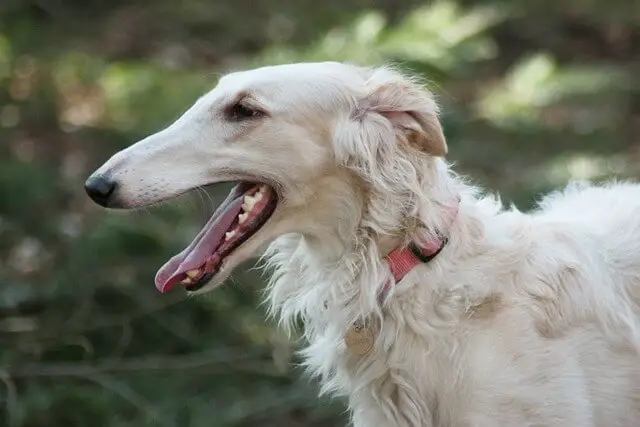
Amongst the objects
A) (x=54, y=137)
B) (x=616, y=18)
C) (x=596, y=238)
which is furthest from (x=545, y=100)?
(x=596, y=238)

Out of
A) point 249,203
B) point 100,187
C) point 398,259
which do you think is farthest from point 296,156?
point 100,187

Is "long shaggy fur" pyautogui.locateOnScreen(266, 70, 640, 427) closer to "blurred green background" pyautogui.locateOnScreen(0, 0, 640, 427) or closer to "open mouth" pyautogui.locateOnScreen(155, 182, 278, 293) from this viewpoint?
"open mouth" pyautogui.locateOnScreen(155, 182, 278, 293)

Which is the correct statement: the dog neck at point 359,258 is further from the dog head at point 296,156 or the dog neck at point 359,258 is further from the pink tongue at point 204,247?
the pink tongue at point 204,247

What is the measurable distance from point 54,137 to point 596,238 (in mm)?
4993

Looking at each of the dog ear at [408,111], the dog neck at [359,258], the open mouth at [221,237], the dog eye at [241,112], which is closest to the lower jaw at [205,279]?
the open mouth at [221,237]

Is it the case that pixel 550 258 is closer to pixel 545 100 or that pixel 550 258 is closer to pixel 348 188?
pixel 348 188

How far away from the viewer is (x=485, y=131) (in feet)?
25.2

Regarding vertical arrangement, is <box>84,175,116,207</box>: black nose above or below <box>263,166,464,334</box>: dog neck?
above

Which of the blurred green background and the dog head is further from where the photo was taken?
the blurred green background

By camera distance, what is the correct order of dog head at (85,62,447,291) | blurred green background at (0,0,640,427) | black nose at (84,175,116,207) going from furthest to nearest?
blurred green background at (0,0,640,427), dog head at (85,62,447,291), black nose at (84,175,116,207)

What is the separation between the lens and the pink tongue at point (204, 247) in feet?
10.6

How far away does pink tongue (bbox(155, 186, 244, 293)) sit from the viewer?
322cm

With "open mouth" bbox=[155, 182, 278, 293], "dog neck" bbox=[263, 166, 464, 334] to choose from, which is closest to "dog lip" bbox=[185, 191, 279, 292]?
"open mouth" bbox=[155, 182, 278, 293]

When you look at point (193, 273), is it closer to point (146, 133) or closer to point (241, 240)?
point (241, 240)
